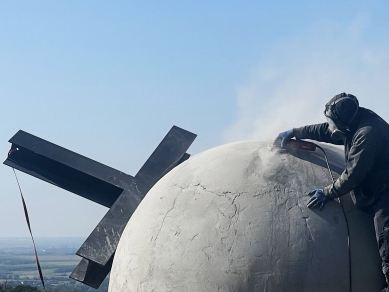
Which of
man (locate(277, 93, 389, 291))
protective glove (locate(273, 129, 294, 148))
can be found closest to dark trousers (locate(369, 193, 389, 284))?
man (locate(277, 93, 389, 291))

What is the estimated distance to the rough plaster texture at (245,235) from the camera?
467 cm

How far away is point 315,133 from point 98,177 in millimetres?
3235

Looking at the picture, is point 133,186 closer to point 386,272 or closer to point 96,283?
point 96,283

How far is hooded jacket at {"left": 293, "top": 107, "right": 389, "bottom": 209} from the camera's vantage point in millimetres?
4914

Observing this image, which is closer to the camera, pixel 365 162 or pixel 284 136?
pixel 365 162

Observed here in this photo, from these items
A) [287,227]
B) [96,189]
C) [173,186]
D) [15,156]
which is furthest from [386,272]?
[15,156]

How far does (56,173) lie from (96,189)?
61 centimetres

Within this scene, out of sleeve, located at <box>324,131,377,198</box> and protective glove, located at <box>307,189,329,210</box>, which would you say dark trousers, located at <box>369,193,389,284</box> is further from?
protective glove, located at <box>307,189,329,210</box>

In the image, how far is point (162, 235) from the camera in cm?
516

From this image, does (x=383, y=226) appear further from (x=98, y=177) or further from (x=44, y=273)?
(x=44, y=273)

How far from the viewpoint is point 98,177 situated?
7816 mm

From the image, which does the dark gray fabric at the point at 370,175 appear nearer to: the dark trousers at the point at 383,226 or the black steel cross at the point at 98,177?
the dark trousers at the point at 383,226

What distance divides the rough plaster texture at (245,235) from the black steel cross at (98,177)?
1461mm

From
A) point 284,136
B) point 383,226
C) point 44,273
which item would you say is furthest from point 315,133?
point 44,273
